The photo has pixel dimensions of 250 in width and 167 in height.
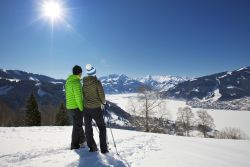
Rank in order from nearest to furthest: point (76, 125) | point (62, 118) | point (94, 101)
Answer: point (94, 101), point (76, 125), point (62, 118)

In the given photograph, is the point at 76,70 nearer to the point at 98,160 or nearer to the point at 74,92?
the point at 74,92

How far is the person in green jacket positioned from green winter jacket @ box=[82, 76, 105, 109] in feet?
1.03

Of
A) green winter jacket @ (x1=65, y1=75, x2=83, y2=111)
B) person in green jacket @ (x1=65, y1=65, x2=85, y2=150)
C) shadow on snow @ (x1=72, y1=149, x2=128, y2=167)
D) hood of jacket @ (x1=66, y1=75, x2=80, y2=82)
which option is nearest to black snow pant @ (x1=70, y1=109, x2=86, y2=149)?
person in green jacket @ (x1=65, y1=65, x2=85, y2=150)

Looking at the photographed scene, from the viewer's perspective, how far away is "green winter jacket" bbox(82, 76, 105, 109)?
742 cm

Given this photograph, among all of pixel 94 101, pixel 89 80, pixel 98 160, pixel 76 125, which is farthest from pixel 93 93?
pixel 98 160

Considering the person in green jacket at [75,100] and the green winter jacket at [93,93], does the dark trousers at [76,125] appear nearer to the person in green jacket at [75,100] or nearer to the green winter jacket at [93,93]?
the person in green jacket at [75,100]

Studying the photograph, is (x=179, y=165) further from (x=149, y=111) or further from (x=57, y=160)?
(x=149, y=111)

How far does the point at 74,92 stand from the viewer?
25.5 feet

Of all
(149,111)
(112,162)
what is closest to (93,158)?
(112,162)

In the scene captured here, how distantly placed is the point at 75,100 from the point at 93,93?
826mm

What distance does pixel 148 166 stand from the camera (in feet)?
20.1

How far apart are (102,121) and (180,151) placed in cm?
285

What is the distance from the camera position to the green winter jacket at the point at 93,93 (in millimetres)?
7418

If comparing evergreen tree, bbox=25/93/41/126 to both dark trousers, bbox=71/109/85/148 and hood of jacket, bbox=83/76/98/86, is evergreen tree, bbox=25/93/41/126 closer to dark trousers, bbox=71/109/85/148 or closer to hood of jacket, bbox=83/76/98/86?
dark trousers, bbox=71/109/85/148
